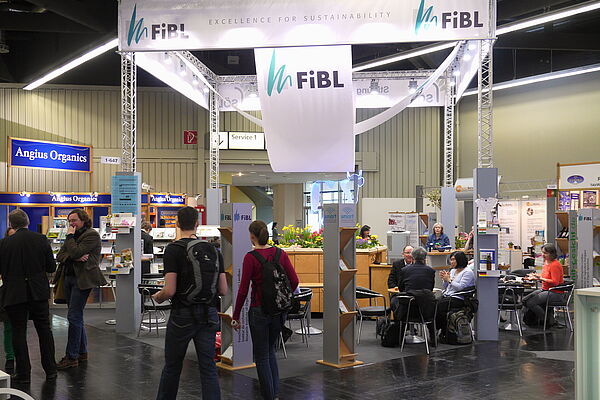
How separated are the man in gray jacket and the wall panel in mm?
9313

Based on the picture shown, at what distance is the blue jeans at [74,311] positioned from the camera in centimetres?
617

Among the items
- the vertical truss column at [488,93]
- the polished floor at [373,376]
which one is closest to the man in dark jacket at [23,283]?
the polished floor at [373,376]

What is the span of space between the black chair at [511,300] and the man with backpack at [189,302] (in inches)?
214

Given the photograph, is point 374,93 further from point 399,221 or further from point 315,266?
point 315,266

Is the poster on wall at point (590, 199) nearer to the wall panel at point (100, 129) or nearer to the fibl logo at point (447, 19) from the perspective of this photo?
the fibl logo at point (447, 19)

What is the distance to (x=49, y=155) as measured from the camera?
43.9 ft

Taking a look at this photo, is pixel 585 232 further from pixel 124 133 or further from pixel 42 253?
pixel 42 253

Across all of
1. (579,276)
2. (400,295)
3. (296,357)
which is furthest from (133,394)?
(579,276)

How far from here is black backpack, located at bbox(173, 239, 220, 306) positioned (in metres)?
4.02

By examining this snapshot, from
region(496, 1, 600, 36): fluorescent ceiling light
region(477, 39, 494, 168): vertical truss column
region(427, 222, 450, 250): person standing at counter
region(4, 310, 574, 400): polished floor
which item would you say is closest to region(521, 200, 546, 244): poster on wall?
region(427, 222, 450, 250): person standing at counter

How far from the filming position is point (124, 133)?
28.9ft

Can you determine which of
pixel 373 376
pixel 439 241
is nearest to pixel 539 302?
pixel 439 241

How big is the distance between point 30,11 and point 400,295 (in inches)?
329

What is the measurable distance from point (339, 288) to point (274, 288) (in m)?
1.91
